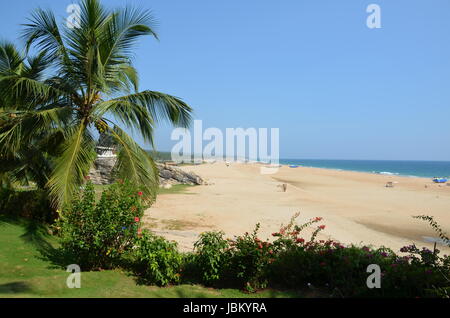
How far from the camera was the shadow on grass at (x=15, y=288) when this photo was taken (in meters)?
3.76

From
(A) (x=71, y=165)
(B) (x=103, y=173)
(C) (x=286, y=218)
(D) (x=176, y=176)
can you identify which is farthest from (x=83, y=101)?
(D) (x=176, y=176)

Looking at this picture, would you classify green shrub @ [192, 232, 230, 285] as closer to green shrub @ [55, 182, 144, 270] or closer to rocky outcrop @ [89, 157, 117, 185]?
green shrub @ [55, 182, 144, 270]

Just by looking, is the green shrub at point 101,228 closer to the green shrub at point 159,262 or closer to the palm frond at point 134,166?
the green shrub at point 159,262

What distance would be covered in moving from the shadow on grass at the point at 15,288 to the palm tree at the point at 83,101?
7.68 feet

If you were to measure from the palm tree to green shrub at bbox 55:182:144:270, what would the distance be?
134 cm

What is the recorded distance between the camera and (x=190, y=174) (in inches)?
962

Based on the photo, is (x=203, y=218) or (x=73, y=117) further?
(x=203, y=218)

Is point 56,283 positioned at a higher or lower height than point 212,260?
lower

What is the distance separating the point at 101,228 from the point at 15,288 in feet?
4.25

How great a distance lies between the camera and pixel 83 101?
7.20 metres

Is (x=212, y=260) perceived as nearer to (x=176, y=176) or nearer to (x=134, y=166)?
(x=134, y=166)
